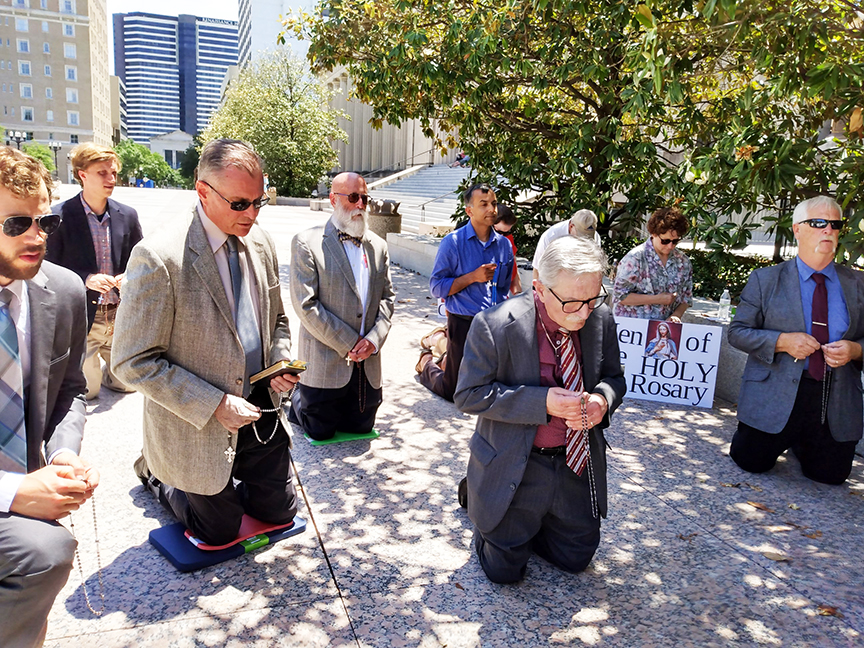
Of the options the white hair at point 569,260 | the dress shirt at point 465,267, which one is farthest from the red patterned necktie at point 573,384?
the dress shirt at point 465,267

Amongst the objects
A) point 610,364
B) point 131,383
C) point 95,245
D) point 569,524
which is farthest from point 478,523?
point 95,245

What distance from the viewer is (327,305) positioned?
5.23 metres

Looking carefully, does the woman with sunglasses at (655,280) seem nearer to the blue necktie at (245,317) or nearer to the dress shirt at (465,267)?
the dress shirt at (465,267)

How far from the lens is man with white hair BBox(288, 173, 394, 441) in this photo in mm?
5141

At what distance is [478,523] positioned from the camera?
11.7 feet

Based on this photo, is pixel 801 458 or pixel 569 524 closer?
pixel 569 524

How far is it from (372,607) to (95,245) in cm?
384

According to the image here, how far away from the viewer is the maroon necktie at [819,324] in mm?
4965

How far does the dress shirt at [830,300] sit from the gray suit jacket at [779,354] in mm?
34

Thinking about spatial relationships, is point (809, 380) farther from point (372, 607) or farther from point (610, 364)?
point (372, 607)

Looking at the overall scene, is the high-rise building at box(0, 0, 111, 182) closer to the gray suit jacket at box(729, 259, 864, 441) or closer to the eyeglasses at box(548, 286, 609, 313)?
the gray suit jacket at box(729, 259, 864, 441)

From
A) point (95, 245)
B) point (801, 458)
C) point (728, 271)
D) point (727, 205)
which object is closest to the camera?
point (801, 458)

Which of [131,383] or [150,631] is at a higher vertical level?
[131,383]

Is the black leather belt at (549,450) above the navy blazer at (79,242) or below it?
below
